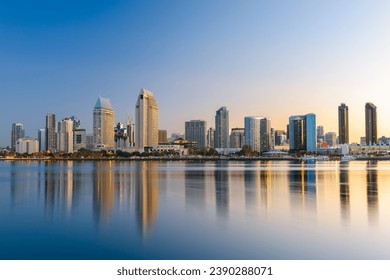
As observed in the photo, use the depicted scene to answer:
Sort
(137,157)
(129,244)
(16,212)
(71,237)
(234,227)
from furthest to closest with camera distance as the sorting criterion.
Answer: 1. (137,157)
2. (16,212)
3. (234,227)
4. (71,237)
5. (129,244)

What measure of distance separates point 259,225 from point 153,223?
4.22 meters

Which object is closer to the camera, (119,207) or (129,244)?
(129,244)
